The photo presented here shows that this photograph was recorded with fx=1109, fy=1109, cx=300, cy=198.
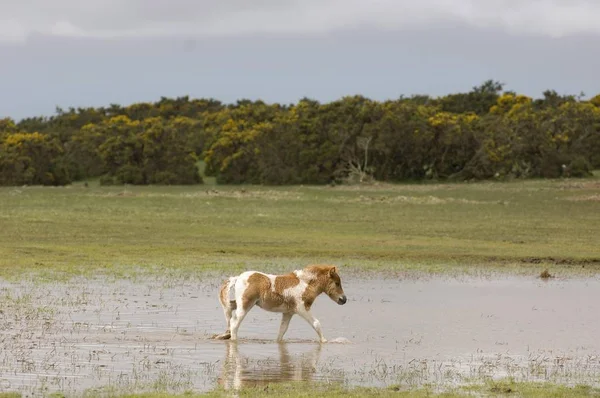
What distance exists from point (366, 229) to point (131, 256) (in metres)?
10.7

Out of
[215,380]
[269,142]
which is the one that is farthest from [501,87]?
[215,380]

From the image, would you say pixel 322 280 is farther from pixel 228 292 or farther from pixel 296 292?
pixel 228 292

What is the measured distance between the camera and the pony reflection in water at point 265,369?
11.6 meters

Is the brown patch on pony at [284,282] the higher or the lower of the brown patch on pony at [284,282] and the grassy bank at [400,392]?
the higher

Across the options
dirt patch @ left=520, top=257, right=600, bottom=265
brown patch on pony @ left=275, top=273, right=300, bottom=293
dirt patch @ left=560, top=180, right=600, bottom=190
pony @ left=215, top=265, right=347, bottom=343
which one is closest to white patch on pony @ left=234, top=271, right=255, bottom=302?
pony @ left=215, top=265, right=347, bottom=343

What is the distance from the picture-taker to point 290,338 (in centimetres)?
1489

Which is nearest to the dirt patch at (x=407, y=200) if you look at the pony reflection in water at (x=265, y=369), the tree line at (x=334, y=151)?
the tree line at (x=334, y=151)

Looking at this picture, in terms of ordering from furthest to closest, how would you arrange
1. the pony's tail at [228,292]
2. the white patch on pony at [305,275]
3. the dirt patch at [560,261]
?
the dirt patch at [560,261] < the white patch on pony at [305,275] < the pony's tail at [228,292]

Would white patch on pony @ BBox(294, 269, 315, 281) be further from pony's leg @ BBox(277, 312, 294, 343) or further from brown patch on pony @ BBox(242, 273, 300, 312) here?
pony's leg @ BBox(277, 312, 294, 343)

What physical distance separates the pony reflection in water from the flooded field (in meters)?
0.02

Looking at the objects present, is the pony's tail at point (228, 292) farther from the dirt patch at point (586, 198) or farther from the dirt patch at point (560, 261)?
the dirt patch at point (586, 198)

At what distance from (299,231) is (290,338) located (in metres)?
18.6

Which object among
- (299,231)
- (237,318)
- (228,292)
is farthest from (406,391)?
(299,231)

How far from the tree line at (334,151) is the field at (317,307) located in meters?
26.2
